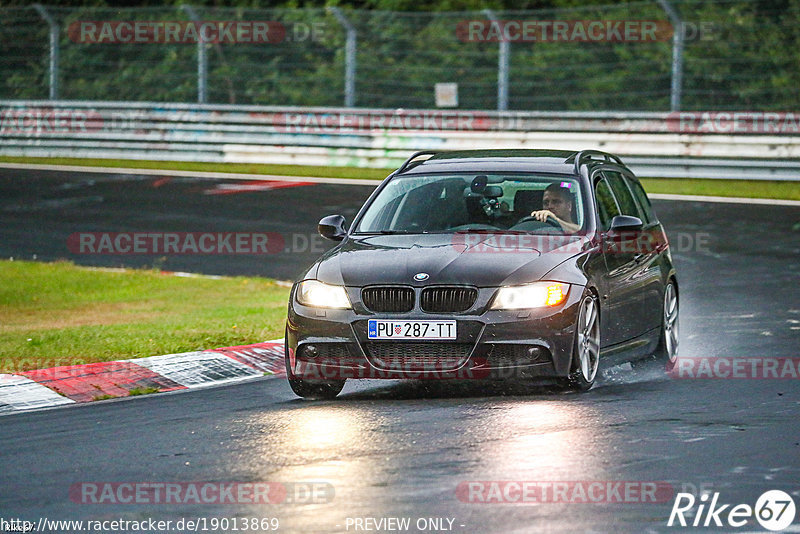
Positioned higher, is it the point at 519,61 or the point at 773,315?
the point at 519,61

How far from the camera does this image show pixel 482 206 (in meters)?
10.7

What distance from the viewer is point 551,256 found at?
976 cm

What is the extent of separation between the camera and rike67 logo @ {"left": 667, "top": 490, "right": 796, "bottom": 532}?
6352 mm

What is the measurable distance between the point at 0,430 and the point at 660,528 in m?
4.19

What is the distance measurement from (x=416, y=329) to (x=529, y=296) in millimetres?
710

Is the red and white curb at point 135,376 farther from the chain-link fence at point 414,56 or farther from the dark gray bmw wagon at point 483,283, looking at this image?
the chain-link fence at point 414,56

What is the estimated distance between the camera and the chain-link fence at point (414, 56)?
26125 millimetres

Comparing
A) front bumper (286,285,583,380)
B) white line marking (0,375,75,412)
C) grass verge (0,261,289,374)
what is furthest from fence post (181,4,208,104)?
front bumper (286,285,583,380)

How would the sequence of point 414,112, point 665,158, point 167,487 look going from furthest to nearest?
point 414,112, point 665,158, point 167,487

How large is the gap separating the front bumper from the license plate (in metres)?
0.03

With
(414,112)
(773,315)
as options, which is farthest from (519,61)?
(773,315)

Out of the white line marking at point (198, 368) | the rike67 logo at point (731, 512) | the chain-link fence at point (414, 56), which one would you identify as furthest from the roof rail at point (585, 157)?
the chain-link fence at point (414, 56)

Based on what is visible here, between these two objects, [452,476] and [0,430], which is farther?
[0,430]

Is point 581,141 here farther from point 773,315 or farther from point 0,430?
point 0,430
